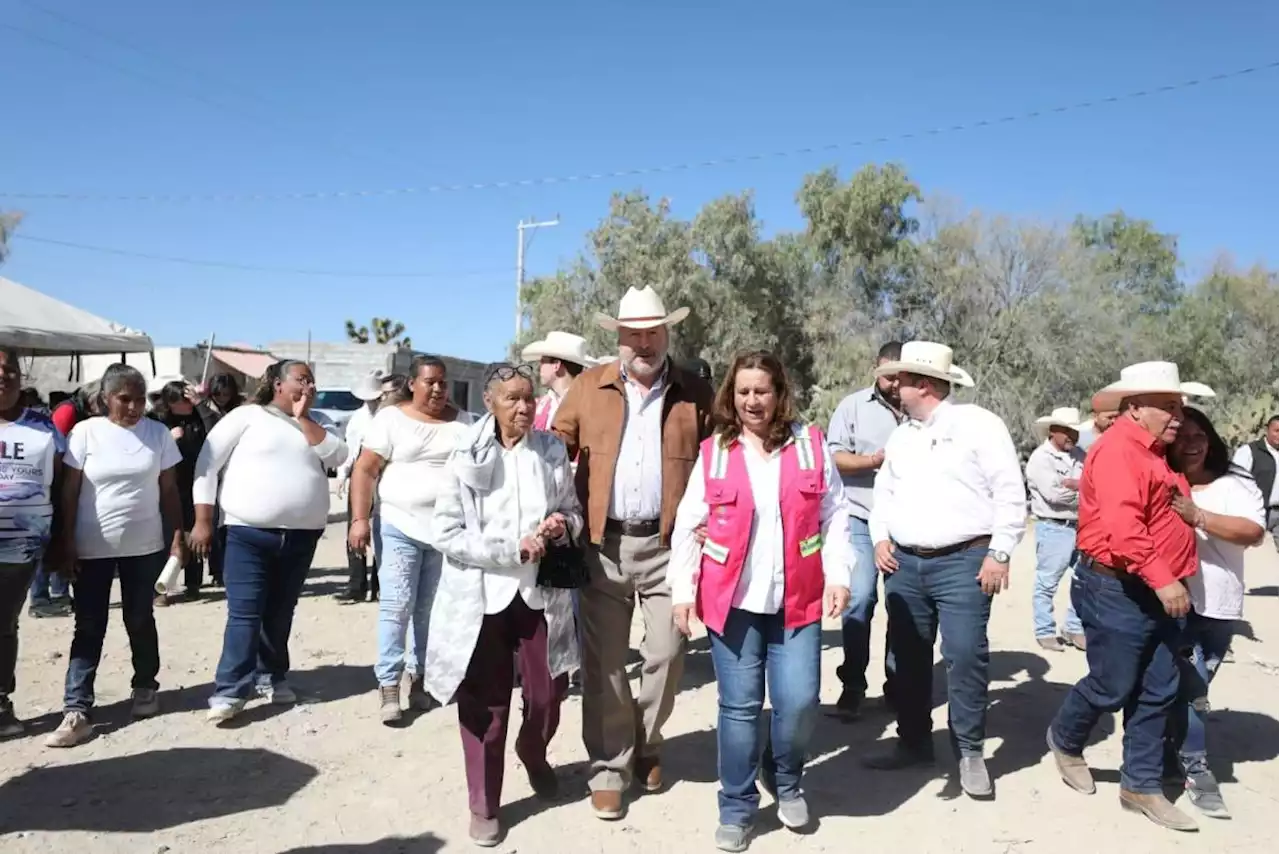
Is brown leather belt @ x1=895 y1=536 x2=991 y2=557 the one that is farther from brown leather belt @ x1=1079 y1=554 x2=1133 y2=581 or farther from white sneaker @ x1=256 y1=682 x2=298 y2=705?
white sneaker @ x1=256 y1=682 x2=298 y2=705

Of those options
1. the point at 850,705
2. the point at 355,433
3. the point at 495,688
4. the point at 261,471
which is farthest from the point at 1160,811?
the point at 355,433

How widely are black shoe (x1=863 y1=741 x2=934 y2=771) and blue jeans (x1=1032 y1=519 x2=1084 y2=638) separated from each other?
2.92 metres

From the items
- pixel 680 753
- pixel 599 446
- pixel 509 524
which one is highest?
pixel 599 446

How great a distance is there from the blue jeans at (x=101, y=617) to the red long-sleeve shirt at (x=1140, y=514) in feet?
15.6

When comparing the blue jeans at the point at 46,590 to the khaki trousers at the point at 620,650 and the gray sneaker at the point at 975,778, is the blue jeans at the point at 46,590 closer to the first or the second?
the khaki trousers at the point at 620,650

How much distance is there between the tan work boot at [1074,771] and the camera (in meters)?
4.25

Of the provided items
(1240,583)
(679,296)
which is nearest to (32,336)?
A: (1240,583)

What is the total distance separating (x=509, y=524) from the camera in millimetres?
3719

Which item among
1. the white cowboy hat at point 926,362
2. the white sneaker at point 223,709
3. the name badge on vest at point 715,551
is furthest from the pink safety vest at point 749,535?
the white sneaker at point 223,709

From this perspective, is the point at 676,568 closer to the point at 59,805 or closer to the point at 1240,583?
the point at 1240,583

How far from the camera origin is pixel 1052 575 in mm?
7016

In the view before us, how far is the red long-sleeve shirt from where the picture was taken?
3795mm

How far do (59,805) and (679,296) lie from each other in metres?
24.2

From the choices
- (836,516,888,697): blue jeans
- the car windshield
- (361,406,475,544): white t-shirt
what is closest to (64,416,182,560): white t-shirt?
(361,406,475,544): white t-shirt
